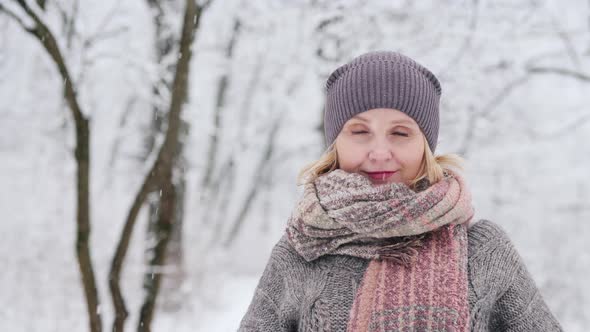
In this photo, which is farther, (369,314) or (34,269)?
(34,269)

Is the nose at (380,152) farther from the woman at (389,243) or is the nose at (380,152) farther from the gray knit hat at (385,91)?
the gray knit hat at (385,91)

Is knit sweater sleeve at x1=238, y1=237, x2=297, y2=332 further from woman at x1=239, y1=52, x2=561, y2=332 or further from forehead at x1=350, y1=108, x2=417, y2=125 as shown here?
forehead at x1=350, y1=108, x2=417, y2=125

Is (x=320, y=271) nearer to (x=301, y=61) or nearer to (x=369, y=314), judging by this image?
(x=369, y=314)

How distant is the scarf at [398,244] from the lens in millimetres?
1354

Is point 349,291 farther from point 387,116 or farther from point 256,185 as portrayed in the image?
point 256,185

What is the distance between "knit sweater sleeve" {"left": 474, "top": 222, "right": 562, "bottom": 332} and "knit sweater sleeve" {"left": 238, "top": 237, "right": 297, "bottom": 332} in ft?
1.85

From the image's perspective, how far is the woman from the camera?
139 cm

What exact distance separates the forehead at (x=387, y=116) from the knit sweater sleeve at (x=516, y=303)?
1.42ft

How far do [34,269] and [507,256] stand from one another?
8.49 m

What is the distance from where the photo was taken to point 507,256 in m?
1.48

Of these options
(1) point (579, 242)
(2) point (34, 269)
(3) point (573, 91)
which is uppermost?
(3) point (573, 91)

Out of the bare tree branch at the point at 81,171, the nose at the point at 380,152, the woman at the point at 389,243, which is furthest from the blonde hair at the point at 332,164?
the bare tree branch at the point at 81,171

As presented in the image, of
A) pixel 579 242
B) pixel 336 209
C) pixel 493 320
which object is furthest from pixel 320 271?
pixel 579 242

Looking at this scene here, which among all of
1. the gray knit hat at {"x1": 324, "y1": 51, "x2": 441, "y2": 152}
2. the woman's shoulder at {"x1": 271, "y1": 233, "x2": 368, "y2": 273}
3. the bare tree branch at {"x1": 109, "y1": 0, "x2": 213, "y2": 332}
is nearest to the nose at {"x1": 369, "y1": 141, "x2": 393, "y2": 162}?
the gray knit hat at {"x1": 324, "y1": 51, "x2": 441, "y2": 152}
